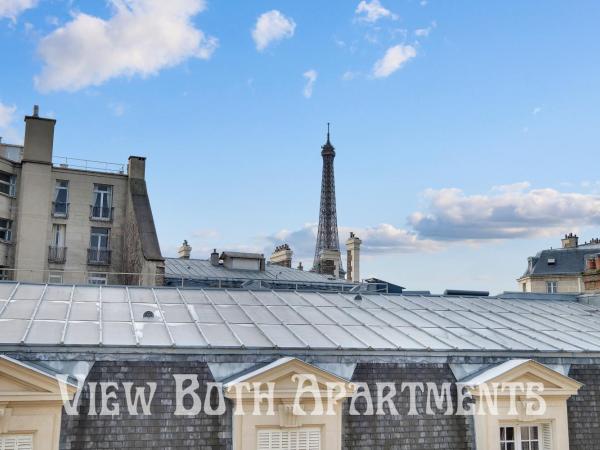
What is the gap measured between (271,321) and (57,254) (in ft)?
94.1

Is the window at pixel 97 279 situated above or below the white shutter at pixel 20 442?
above

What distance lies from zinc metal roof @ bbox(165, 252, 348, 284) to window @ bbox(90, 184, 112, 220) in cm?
566

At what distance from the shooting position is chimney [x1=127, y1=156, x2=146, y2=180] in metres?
41.8

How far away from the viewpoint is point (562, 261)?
74.6 m

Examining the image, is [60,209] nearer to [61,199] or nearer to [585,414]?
[61,199]

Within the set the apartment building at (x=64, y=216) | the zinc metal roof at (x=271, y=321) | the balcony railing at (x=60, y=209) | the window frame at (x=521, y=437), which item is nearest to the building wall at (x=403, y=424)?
the zinc metal roof at (x=271, y=321)

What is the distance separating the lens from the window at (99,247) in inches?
1645

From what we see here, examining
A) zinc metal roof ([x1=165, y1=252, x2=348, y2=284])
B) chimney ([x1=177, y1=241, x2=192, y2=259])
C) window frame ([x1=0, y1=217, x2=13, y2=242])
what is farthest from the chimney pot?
window frame ([x1=0, y1=217, x2=13, y2=242])

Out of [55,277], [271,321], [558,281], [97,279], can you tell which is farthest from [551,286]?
[271,321]

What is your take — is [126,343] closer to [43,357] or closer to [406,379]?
[43,357]

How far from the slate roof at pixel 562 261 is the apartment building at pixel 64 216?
52.1 meters

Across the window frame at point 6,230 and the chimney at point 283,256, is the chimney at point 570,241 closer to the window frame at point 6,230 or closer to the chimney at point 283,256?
the chimney at point 283,256

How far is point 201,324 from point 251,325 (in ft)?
4.11

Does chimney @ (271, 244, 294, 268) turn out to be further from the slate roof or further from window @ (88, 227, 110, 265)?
the slate roof
